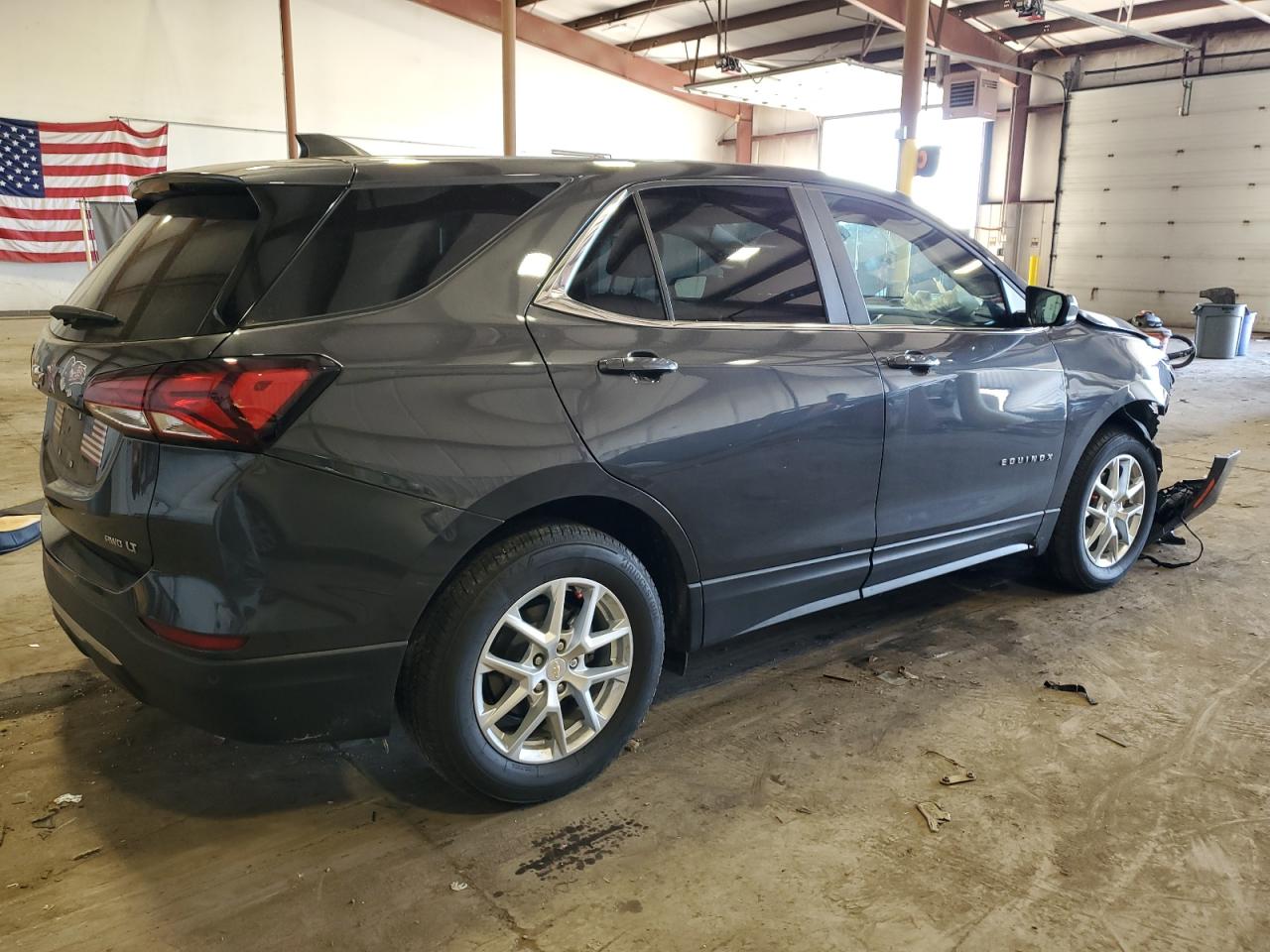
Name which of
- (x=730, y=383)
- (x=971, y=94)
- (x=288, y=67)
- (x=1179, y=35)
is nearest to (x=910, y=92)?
(x=971, y=94)

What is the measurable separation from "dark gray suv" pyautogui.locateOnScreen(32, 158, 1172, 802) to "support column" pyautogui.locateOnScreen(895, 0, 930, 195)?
6597mm

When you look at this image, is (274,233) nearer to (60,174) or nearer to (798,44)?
(60,174)

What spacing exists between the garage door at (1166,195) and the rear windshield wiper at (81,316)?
17869 millimetres

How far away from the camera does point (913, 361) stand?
9.78ft

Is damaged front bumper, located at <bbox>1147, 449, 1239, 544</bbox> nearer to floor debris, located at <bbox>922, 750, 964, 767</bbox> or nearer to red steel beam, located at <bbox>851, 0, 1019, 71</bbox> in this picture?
floor debris, located at <bbox>922, 750, 964, 767</bbox>

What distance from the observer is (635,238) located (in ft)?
8.11

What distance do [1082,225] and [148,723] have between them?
18531mm

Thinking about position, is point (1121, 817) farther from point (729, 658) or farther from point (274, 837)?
point (274, 837)

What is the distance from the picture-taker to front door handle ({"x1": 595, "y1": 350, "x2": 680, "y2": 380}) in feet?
7.55

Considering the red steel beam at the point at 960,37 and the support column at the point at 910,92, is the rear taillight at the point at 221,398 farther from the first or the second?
the red steel beam at the point at 960,37

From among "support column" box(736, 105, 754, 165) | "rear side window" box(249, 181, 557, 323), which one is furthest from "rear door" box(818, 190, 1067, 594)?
"support column" box(736, 105, 754, 165)

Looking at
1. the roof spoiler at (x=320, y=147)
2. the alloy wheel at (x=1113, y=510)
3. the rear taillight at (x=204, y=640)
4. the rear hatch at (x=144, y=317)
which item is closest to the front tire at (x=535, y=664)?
the rear taillight at (x=204, y=640)

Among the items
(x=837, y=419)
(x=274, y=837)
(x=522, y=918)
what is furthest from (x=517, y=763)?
(x=837, y=419)

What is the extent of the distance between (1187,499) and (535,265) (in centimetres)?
365
